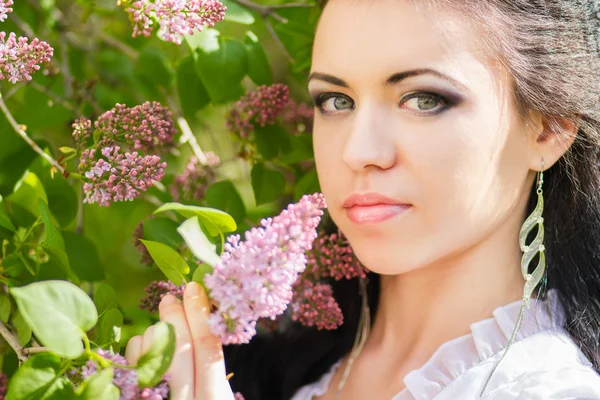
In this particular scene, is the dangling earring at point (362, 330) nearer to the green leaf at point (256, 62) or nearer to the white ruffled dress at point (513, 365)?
the white ruffled dress at point (513, 365)

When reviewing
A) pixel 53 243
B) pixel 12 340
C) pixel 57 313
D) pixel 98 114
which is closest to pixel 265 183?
pixel 98 114

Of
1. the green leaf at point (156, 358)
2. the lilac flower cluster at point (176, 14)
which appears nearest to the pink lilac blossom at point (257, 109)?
the lilac flower cluster at point (176, 14)

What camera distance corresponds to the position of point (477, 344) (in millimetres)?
1243

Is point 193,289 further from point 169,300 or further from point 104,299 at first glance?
point 104,299

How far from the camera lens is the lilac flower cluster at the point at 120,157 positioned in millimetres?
1022

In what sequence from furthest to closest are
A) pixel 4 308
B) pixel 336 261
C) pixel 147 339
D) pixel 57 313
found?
pixel 336 261 → pixel 4 308 → pixel 147 339 → pixel 57 313

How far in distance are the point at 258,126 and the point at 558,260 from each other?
23.8 inches

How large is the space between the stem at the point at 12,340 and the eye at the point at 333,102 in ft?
1.99

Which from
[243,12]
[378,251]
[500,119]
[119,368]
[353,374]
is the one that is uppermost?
[243,12]

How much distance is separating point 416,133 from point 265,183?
0.45 m

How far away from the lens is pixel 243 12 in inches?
54.9

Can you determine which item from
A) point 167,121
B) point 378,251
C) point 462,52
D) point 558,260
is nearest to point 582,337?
point 558,260

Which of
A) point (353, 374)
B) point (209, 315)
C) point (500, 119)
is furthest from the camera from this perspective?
point (353, 374)

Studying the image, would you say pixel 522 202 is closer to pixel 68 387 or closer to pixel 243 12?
pixel 243 12
